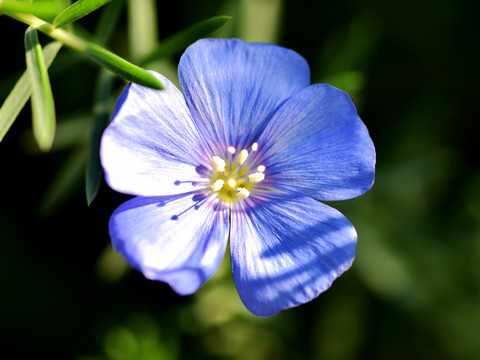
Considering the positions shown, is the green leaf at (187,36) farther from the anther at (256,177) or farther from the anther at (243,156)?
the anther at (256,177)

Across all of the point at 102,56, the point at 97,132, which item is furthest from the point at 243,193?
the point at 102,56

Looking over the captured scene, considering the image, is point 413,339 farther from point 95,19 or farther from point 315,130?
point 95,19

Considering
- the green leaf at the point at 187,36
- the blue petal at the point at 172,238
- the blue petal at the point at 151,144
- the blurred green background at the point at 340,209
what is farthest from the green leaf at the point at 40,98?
the blurred green background at the point at 340,209

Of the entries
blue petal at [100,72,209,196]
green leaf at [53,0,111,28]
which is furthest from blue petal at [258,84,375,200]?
green leaf at [53,0,111,28]

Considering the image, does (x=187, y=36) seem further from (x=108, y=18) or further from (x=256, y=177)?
→ (x=256, y=177)

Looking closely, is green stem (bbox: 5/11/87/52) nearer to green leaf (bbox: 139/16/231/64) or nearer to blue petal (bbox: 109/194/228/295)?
green leaf (bbox: 139/16/231/64)

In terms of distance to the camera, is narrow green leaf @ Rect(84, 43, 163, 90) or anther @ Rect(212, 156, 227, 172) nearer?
narrow green leaf @ Rect(84, 43, 163, 90)
